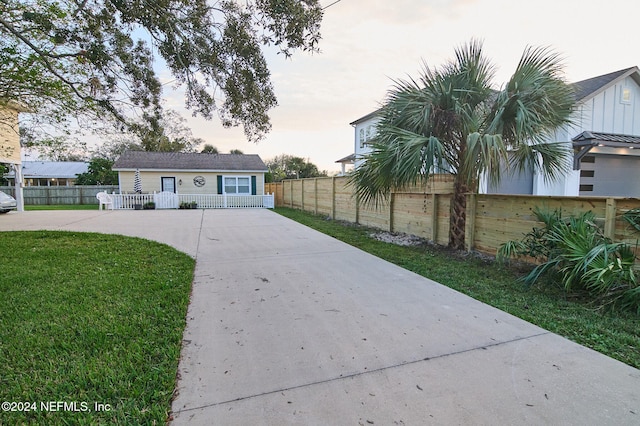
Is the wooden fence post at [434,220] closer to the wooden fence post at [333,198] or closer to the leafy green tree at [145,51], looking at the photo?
the leafy green tree at [145,51]

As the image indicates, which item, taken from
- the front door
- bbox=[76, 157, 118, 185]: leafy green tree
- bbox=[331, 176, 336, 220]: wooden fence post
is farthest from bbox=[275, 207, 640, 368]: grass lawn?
bbox=[76, 157, 118, 185]: leafy green tree

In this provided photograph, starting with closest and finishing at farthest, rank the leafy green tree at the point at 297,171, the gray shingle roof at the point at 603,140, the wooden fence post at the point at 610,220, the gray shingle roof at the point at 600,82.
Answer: the wooden fence post at the point at 610,220 → the gray shingle roof at the point at 603,140 → the gray shingle roof at the point at 600,82 → the leafy green tree at the point at 297,171

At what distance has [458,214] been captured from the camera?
6.25 metres

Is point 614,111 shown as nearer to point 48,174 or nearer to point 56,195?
point 56,195

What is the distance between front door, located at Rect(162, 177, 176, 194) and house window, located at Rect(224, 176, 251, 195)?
300cm

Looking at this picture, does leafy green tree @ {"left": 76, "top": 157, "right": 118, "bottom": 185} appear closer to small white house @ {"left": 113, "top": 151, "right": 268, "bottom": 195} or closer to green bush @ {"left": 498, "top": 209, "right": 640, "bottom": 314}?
small white house @ {"left": 113, "top": 151, "right": 268, "bottom": 195}

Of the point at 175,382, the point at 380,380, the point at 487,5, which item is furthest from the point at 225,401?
the point at 487,5

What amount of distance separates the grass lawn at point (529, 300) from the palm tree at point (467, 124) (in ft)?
3.54

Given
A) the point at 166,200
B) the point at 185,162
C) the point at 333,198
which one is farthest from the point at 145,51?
the point at 185,162

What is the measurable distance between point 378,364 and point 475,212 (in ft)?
14.9

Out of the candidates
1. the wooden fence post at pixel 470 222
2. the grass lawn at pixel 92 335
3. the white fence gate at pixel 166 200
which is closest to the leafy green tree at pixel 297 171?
the white fence gate at pixel 166 200

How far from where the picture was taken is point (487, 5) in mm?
6730

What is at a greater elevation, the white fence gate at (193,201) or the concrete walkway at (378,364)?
the white fence gate at (193,201)

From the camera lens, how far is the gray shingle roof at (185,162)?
19.1 meters
